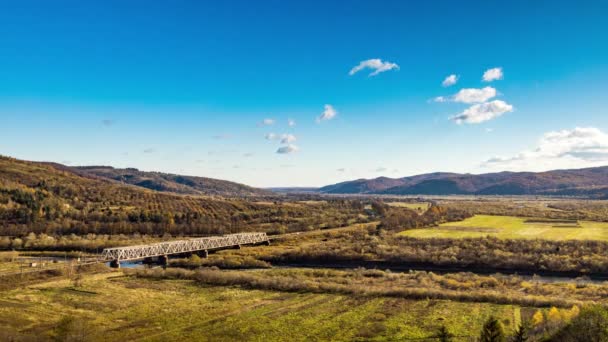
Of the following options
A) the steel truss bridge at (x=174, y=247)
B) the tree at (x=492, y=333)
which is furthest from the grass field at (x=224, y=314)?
the steel truss bridge at (x=174, y=247)

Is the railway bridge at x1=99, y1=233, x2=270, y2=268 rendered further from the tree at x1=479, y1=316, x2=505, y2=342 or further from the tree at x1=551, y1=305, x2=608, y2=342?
the tree at x1=551, y1=305, x2=608, y2=342

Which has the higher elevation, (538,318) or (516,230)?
(516,230)

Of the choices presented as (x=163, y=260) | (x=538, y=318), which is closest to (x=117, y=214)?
(x=163, y=260)

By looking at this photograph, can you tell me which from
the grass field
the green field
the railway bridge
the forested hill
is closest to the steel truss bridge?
the railway bridge

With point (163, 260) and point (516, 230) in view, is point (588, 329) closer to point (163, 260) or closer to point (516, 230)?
point (163, 260)

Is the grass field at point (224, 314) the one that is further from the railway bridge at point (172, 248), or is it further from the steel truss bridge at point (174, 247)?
the steel truss bridge at point (174, 247)
